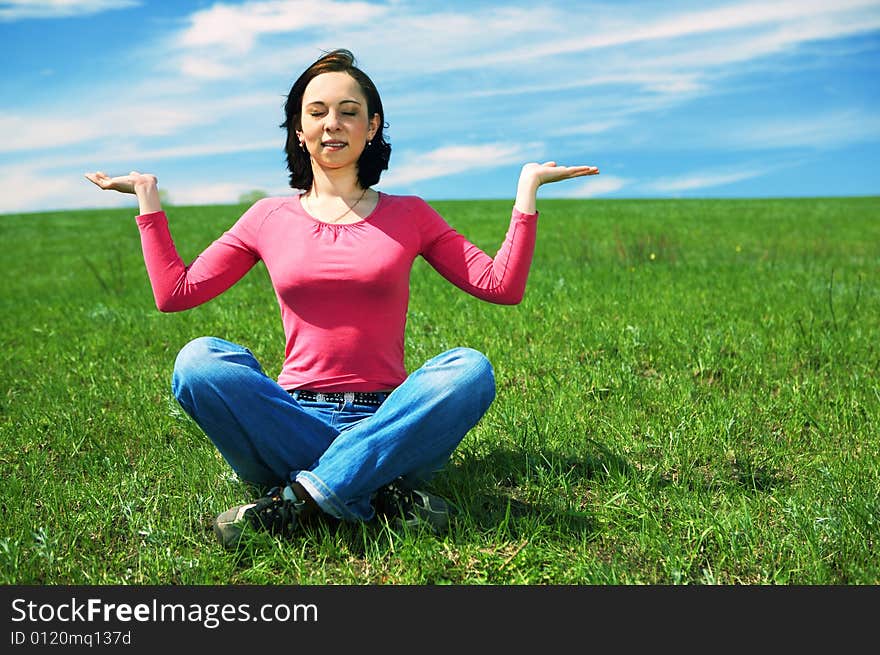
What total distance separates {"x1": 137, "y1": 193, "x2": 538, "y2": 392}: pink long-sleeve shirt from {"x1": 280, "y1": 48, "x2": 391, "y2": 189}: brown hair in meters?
0.17

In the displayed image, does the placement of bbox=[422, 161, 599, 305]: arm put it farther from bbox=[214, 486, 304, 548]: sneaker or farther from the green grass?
bbox=[214, 486, 304, 548]: sneaker

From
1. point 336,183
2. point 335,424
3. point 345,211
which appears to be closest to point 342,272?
point 345,211

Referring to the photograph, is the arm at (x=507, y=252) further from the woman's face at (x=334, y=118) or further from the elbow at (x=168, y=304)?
the elbow at (x=168, y=304)

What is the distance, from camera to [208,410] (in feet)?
11.5

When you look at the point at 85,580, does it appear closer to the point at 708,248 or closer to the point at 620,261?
the point at 620,261

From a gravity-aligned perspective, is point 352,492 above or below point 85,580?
above

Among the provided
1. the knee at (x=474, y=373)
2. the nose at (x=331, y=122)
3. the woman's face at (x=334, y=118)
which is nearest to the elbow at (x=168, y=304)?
the woman's face at (x=334, y=118)

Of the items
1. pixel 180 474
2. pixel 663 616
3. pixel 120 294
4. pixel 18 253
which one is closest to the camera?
pixel 663 616

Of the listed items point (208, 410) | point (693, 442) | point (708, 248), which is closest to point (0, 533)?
point (208, 410)

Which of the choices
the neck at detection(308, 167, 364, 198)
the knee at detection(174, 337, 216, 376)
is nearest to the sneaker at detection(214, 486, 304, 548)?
the knee at detection(174, 337, 216, 376)

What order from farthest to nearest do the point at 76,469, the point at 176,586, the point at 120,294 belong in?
1. the point at 120,294
2. the point at 76,469
3. the point at 176,586

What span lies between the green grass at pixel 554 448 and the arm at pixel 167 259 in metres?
1.01

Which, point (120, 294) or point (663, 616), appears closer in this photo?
point (663, 616)

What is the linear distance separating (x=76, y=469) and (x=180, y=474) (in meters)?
0.80
